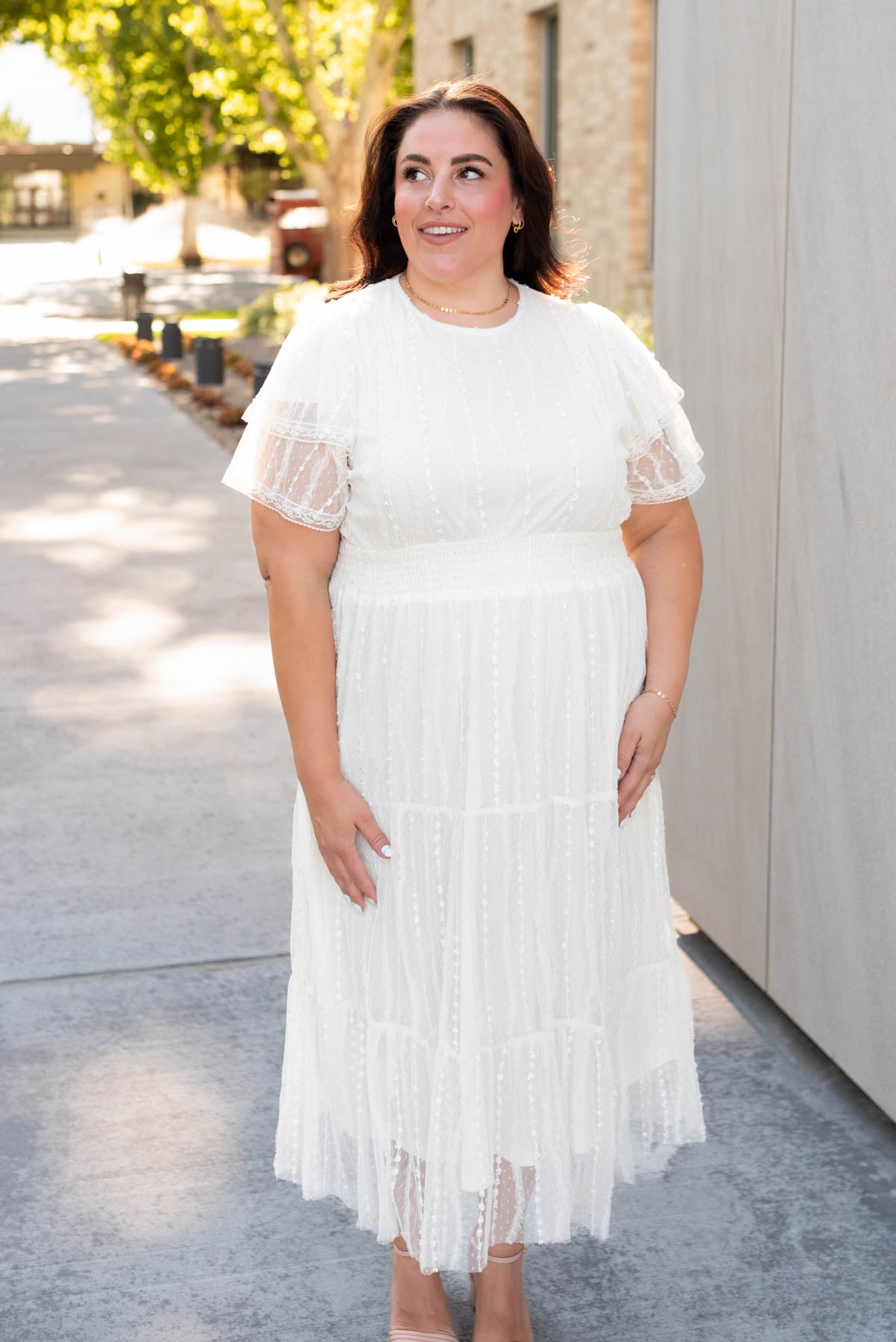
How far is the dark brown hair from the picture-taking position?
245cm

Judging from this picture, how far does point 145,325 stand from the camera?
20.7m

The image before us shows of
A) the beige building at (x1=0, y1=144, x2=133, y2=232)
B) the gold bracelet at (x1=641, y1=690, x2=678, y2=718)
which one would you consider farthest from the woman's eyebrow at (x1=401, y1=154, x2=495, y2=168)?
the beige building at (x1=0, y1=144, x2=133, y2=232)

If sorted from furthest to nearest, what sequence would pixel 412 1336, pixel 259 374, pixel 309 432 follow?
A: pixel 259 374 < pixel 412 1336 < pixel 309 432

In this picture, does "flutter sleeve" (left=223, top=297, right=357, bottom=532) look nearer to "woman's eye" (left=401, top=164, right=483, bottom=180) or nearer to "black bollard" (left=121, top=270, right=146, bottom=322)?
"woman's eye" (left=401, top=164, right=483, bottom=180)

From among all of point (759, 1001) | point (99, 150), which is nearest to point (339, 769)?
point (759, 1001)

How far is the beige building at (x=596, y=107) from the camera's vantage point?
15656 mm

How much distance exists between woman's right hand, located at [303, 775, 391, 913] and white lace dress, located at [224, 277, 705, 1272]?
29 mm

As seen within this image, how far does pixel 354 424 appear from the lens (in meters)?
2.37

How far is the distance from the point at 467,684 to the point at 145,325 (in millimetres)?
19182

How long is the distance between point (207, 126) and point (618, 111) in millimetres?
30194

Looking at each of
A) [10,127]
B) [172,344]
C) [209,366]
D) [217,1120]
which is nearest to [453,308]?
[217,1120]

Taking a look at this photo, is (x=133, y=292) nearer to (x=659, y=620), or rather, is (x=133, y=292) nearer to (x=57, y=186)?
(x=659, y=620)

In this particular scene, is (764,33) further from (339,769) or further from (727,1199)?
(727,1199)

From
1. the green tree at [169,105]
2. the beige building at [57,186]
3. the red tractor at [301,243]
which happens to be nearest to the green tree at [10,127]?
the beige building at [57,186]
